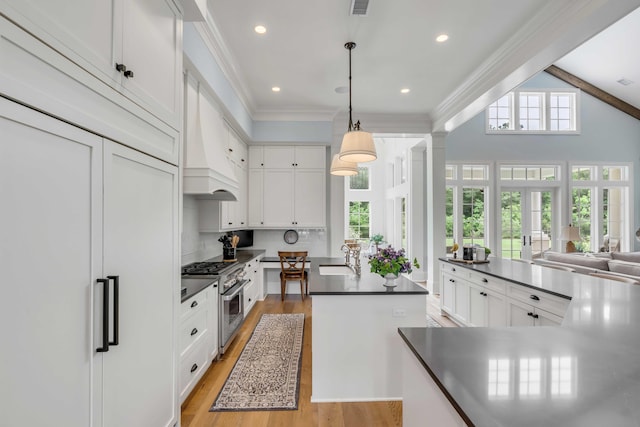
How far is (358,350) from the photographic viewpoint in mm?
2232

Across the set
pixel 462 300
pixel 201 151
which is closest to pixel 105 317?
pixel 201 151

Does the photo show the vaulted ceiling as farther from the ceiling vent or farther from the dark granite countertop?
the dark granite countertop

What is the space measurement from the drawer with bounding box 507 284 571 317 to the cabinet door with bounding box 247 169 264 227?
3759mm

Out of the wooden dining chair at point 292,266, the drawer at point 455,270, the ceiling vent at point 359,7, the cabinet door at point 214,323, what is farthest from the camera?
the wooden dining chair at point 292,266

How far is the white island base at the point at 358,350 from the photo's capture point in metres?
2.23

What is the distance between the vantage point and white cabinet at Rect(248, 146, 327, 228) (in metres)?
5.19

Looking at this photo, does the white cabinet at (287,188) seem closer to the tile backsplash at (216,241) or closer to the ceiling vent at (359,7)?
the tile backsplash at (216,241)

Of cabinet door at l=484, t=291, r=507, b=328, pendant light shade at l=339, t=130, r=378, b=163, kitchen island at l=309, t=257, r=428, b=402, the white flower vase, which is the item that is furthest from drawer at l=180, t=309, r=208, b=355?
cabinet door at l=484, t=291, r=507, b=328

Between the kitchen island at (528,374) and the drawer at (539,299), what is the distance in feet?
1.79

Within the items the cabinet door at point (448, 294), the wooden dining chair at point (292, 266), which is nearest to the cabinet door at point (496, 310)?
the cabinet door at point (448, 294)

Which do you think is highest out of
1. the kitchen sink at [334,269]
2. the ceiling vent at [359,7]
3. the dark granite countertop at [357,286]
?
the ceiling vent at [359,7]

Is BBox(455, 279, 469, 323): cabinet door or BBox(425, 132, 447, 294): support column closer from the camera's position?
BBox(455, 279, 469, 323): cabinet door

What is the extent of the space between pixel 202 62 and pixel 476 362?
3.15 meters

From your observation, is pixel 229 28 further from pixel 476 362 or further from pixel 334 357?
pixel 476 362
